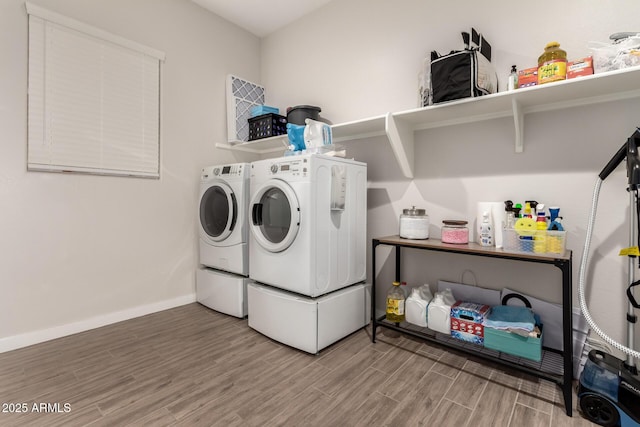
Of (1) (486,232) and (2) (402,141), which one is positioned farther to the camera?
(2) (402,141)

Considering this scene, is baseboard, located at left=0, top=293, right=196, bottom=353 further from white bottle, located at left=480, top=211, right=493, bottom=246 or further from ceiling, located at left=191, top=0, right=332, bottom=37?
ceiling, located at left=191, top=0, right=332, bottom=37

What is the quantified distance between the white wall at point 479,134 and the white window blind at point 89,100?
58.3 inches

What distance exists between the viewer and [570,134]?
5.80 ft

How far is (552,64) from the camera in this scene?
161 centimetres

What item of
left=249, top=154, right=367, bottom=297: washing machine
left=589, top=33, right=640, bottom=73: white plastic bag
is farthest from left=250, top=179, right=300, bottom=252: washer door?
left=589, top=33, right=640, bottom=73: white plastic bag

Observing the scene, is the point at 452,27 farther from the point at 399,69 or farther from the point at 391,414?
the point at 391,414

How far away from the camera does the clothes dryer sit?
2.53 meters

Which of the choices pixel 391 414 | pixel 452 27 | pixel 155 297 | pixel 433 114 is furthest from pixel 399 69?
pixel 155 297

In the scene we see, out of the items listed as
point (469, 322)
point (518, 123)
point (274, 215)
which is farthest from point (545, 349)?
point (274, 215)

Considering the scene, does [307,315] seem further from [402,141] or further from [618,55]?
[618,55]

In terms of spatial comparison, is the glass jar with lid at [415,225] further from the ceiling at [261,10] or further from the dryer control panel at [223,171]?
the ceiling at [261,10]

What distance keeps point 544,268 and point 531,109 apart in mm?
961

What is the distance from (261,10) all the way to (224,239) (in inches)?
90.2

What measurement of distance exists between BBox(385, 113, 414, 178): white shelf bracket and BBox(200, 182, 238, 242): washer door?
52.4 inches
